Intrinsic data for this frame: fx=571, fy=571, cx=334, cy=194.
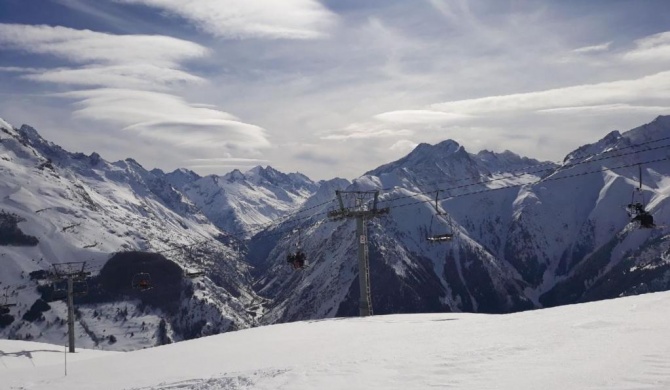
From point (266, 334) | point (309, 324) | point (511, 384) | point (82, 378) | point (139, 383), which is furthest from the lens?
point (309, 324)

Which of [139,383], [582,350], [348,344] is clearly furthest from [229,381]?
[582,350]

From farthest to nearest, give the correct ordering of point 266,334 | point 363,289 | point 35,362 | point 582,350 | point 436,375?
point 363,289 < point 35,362 < point 266,334 < point 582,350 < point 436,375

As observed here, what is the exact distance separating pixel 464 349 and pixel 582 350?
4352mm

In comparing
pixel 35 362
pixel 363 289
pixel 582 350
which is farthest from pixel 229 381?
pixel 35 362

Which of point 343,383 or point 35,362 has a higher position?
point 343,383

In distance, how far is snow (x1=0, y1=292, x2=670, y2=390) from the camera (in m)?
17.5

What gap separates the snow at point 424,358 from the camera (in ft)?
57.6

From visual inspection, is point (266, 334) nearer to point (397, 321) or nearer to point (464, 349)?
point (397, 321)

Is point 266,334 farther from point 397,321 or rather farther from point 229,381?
point 229,381

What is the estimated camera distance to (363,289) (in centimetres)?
5303

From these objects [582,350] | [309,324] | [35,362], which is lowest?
[35,362]

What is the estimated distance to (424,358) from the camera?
21.6 meters

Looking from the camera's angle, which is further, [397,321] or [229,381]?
[397,321]

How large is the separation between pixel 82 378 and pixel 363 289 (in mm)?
29566
